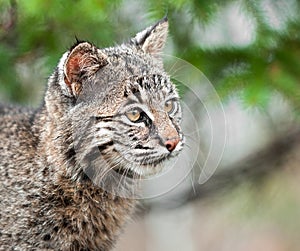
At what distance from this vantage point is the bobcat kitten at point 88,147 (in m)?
4.70

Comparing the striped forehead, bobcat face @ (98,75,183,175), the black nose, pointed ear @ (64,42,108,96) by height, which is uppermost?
pointed ear @ (64,42,108,96)

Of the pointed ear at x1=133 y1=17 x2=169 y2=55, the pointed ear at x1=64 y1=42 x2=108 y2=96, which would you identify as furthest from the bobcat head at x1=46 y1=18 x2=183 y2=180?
the pointed ear at x1=133 y1=17 x2=169 y2=55

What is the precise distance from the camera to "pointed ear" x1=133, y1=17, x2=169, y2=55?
5.27m

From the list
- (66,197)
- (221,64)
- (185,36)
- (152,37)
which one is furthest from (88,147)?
(185,36)

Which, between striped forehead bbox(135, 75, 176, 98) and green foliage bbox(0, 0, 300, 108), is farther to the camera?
green foliage bbox(0, 0, 300, 108)

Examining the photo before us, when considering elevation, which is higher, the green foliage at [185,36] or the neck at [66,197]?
the green foliage at [185,36]

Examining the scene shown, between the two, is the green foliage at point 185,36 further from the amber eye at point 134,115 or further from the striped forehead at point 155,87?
the amber eye at point 134,115

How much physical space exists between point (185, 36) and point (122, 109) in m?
1.59

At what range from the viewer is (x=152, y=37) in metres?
5.29

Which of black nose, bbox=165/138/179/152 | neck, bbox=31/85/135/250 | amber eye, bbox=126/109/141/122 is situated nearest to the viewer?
black nose, bbox=165/138/179/152

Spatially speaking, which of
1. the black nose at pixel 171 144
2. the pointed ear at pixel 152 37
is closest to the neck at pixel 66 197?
the black nose at pixel 171 144

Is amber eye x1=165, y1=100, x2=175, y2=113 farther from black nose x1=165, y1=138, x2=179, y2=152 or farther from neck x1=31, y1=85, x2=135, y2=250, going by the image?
neck x1=31, y1=85, x2=135, y2=250

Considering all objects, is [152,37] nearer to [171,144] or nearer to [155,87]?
[155,87]

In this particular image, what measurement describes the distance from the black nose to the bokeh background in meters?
0.83
